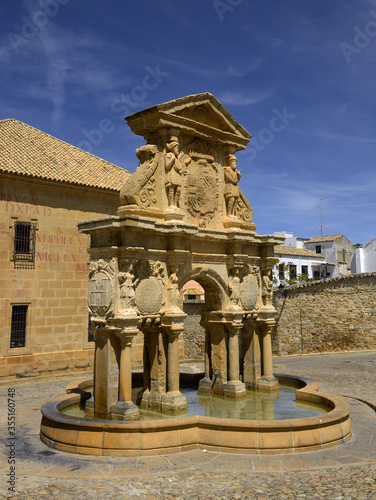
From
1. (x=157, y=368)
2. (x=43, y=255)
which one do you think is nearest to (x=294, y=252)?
(x=43, y=255)

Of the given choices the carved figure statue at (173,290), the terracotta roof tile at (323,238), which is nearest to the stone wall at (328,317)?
the carved figure statue at (173,290)

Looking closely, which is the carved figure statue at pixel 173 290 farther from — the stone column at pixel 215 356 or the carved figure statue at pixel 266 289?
the carved figure statue at pixel 266 289

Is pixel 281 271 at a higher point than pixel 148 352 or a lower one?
higher

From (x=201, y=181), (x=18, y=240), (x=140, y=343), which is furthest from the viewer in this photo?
(x=140, y=343)

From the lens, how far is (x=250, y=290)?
1131 centimetres

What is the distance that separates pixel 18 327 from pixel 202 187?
32.2 feet

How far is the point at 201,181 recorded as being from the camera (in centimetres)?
1066

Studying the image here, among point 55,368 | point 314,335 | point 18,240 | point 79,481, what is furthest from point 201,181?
point 314,335

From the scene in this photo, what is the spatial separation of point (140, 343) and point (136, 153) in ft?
38.6

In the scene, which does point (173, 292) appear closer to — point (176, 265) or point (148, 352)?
point (176, 265)

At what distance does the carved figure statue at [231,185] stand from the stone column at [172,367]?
124 inches

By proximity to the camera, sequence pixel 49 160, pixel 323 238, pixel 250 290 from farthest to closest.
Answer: pixel 323 238
pixel 49 160
pixel 250 290

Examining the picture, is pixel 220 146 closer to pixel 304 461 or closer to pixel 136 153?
pixel 136 153

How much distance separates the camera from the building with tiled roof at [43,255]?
54.7 ft
